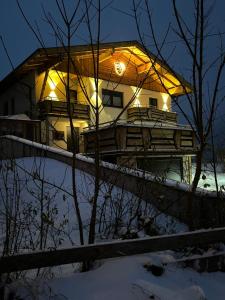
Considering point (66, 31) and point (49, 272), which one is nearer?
point (49, 272)

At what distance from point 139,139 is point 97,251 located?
12.3 meters

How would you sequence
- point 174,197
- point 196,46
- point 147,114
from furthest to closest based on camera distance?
point 147,114 → point 174,197 → point 196,46

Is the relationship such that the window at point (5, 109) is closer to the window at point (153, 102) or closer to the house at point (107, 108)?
the house at point (107, 108)

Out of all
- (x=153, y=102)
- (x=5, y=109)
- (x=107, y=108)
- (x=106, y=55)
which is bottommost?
(x=107, y=108)

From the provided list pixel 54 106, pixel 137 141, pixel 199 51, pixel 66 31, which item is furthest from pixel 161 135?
pixel 66 31

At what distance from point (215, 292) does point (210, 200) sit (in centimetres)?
279

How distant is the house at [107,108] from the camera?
603 inches

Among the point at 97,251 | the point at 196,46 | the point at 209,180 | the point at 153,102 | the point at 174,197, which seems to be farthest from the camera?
the point at 153,102

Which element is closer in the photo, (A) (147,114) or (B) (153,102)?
(A) (147,114)

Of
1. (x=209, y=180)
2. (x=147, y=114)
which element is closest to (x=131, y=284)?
(x=209, y=180)

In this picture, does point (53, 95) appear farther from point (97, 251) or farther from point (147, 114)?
point (97, 251)

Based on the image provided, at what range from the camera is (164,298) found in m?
3.52

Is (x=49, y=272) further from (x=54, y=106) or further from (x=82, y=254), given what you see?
(x=54, y=106)

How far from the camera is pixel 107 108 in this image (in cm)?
2373
